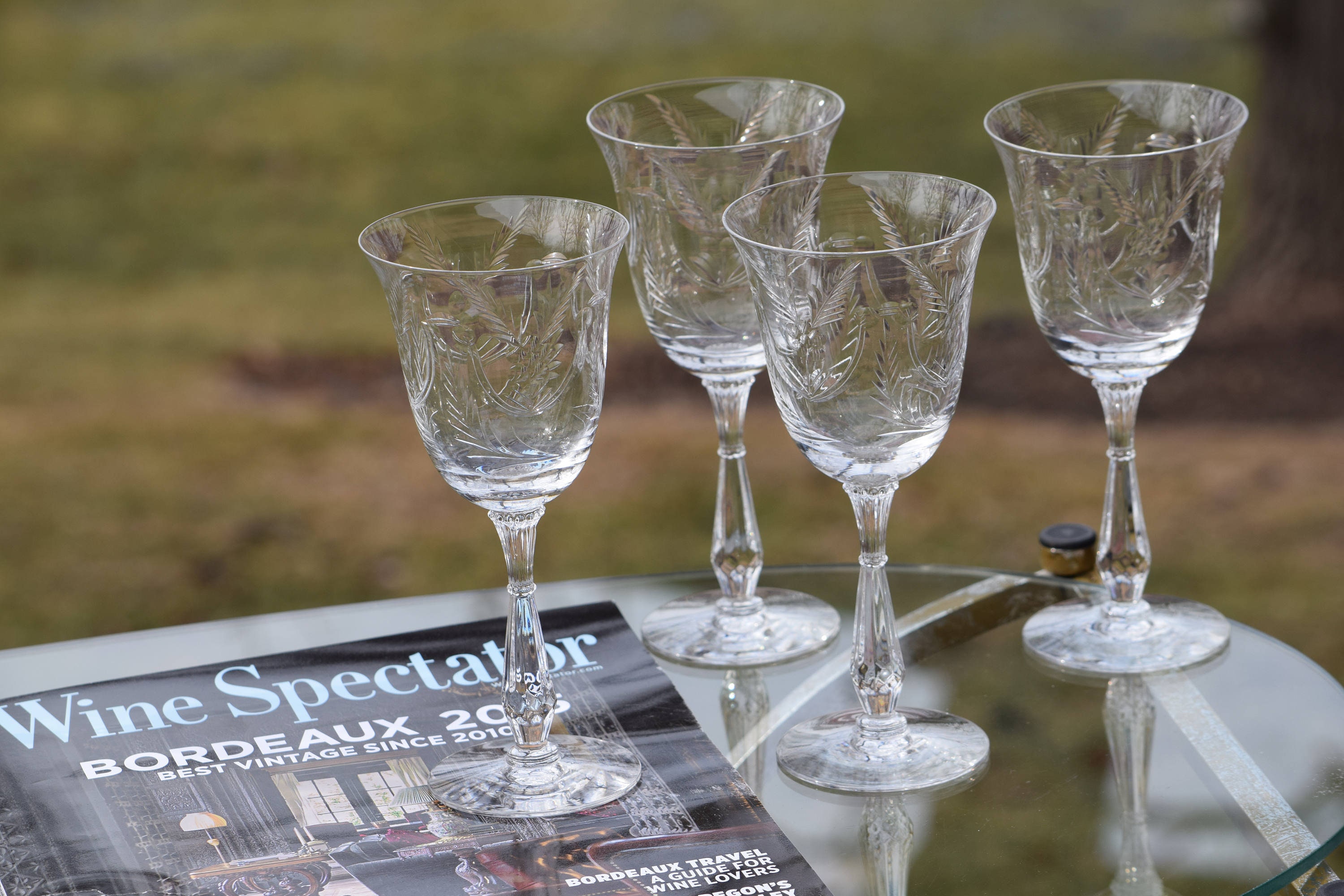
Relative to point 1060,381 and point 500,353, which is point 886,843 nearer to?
point 500,353

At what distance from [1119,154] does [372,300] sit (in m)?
4.15

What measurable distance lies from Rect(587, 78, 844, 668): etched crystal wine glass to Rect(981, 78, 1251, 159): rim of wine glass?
0.14 metres

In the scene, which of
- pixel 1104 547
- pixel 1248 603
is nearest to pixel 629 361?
pixel 1248 603

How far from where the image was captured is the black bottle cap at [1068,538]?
1.63 meters

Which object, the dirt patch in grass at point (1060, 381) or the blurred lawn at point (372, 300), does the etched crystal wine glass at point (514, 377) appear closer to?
the blurred lawn at point (372, 300)

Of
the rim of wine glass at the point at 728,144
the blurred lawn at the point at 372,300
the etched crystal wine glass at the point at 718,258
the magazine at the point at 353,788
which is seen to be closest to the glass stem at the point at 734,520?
the etched crystal wine glass at the point at 718,258

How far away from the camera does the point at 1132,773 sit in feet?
4.06

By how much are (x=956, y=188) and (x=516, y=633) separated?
456 mm

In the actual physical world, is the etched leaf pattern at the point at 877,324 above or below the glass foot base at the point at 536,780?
above

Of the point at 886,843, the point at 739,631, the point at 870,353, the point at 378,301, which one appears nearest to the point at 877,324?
the point at 870,353

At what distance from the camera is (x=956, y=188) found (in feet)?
3.64

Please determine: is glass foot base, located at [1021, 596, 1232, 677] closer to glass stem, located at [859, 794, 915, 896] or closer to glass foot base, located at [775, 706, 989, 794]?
glass foot base, located at [775, 706, 989, 794]

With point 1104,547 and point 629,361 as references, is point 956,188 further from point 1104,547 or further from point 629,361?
point 629,361

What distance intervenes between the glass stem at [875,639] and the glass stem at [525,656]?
24 cm
